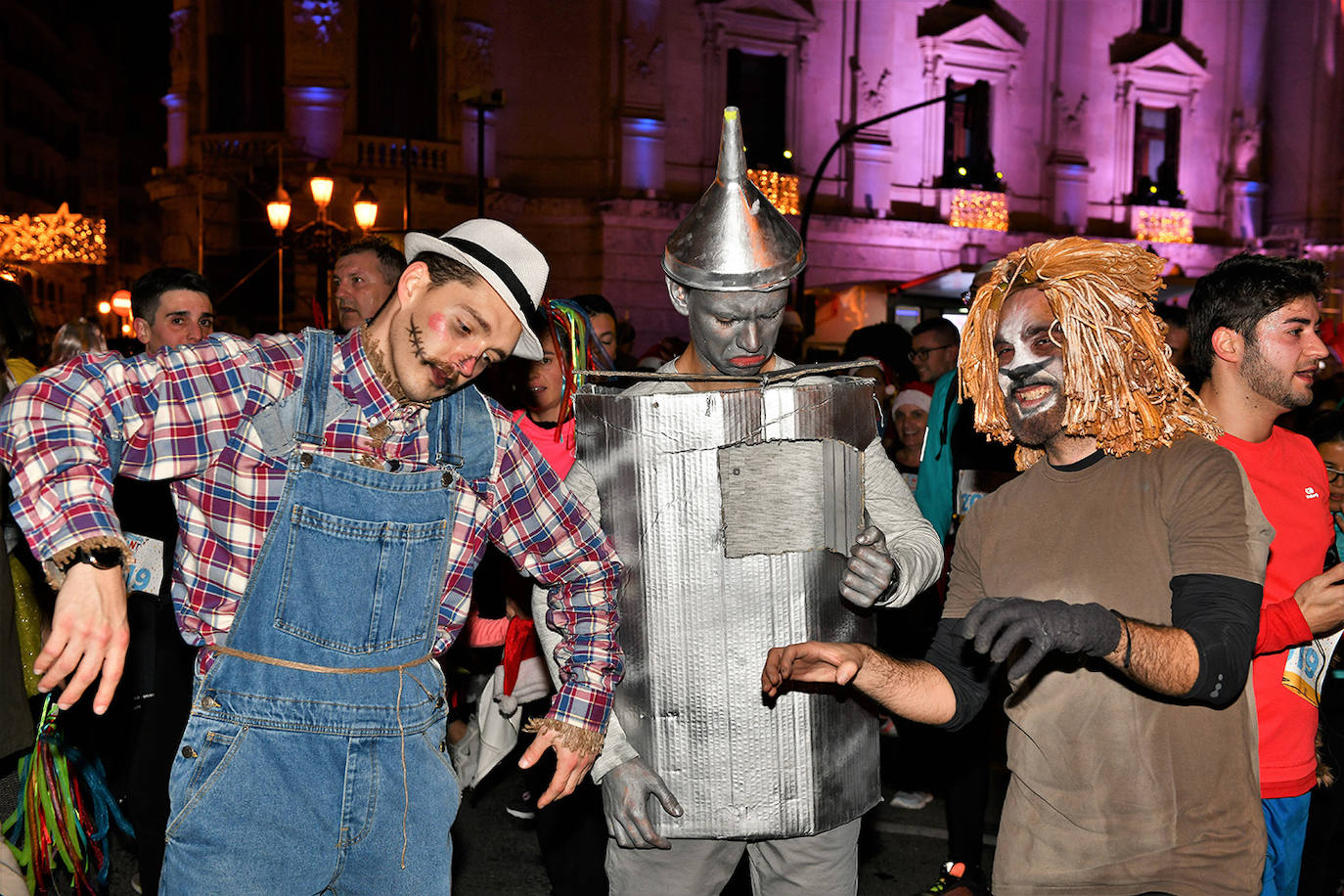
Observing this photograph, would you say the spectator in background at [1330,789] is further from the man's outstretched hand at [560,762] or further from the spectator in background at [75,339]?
the spectator in background at [75,339]

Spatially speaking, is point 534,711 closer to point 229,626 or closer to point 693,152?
point 229,626

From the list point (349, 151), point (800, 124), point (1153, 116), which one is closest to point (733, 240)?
point (349, 151)

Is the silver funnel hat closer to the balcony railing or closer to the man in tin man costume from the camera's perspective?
the man in tin man costume

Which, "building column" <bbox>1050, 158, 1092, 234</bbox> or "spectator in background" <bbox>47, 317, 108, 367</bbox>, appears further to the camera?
"building column" <bbox>1050, 158, 1092, 234</bbox>

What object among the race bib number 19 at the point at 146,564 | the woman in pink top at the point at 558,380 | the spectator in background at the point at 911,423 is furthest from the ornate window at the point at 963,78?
the race bib number 19 at the point at 146,564

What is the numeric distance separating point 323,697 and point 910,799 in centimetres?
416

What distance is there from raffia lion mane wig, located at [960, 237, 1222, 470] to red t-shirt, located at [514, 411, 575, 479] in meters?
1.51

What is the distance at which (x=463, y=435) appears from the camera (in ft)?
8.73

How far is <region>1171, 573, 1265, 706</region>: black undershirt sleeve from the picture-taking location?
224cm

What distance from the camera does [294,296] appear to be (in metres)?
21.0

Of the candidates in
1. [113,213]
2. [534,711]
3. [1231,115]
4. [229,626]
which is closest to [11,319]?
[534,711]

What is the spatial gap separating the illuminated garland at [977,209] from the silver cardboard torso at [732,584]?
24.7 metres

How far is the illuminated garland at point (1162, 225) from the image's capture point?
2834cm

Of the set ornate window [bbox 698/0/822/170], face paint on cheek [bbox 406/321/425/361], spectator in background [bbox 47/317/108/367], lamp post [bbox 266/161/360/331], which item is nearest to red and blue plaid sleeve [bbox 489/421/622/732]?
face paint on cheek [bbox 406/321/425/361]
